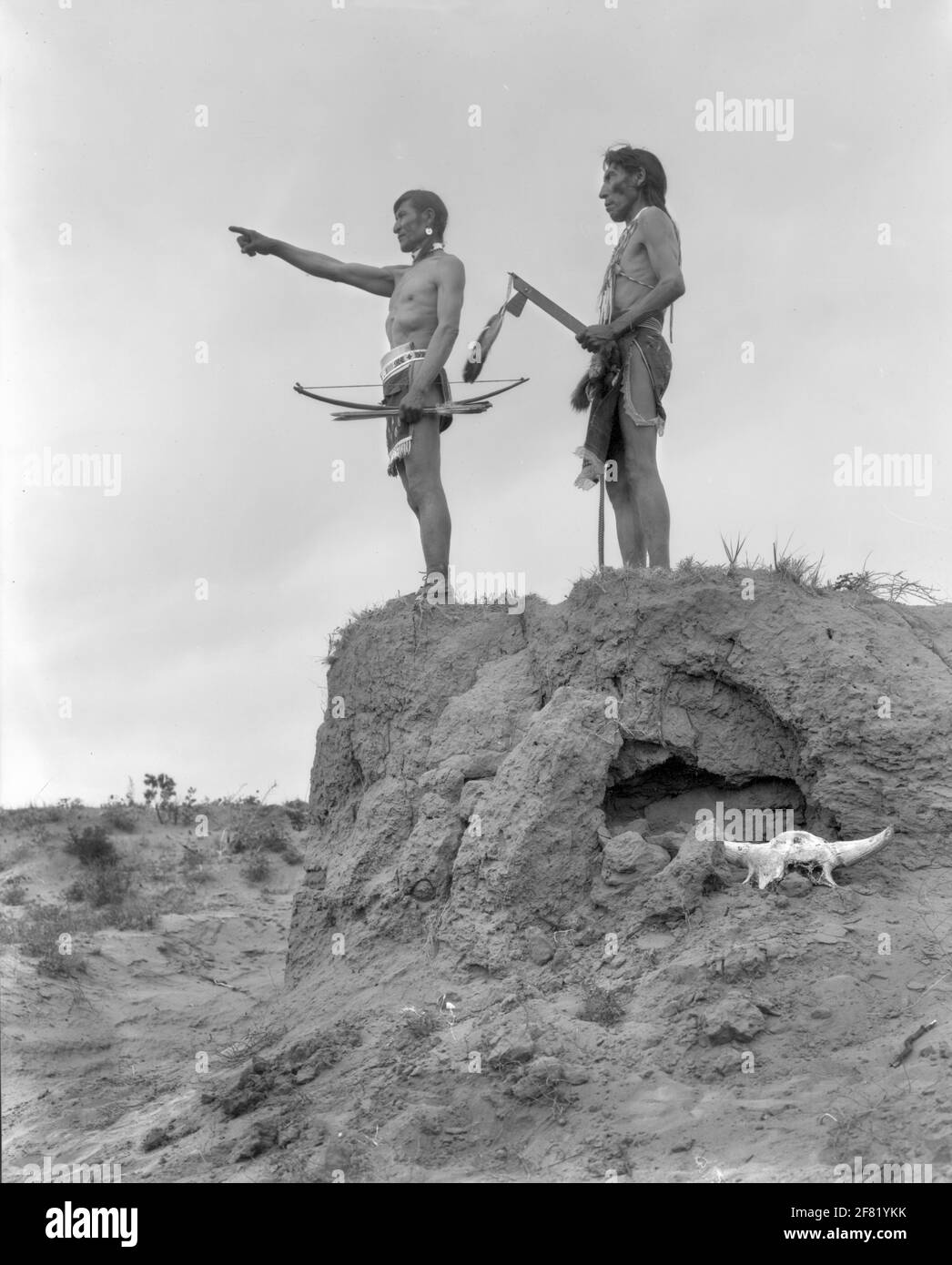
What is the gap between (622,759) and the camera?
7.46 meters

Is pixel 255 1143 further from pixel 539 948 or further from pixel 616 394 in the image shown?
pixel 616 394

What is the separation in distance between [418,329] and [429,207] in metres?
0.82

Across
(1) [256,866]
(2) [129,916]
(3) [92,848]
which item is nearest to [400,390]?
(2) [129,916]

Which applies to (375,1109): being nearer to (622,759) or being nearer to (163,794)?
(622,759)

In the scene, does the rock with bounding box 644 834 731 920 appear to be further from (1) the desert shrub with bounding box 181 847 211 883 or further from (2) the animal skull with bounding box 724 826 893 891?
(1) the desert shrub with bounding box 181 847 211 883

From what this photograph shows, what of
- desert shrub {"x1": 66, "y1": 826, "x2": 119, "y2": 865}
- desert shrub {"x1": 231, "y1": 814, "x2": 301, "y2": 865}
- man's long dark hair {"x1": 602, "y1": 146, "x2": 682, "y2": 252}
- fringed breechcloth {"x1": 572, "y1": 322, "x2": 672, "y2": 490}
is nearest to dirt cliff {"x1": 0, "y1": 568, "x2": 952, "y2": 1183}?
fringed breechcloth {"x1": 572, "y1": 322, "x2": 672, "y2": 490}

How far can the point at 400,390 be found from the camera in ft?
28.6

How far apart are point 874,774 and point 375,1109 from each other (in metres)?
2.81

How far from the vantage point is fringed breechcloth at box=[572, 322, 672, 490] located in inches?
318

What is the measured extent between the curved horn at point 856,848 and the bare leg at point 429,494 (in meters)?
2.86

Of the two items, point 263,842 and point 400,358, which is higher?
point 400,358

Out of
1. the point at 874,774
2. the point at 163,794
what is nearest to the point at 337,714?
the point at 874,774

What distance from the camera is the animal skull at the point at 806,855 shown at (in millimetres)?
6773

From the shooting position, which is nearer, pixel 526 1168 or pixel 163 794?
pixel 526 1168
